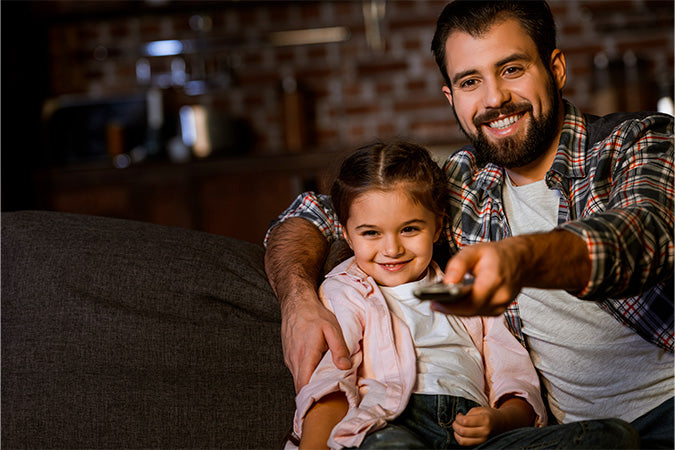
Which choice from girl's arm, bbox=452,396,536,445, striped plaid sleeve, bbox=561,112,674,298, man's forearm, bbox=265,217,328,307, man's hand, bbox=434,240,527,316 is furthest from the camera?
man's forearm, bbox=265,217,328,307

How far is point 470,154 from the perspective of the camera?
166cm

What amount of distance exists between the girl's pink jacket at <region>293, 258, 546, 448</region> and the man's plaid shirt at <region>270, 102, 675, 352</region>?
100mm

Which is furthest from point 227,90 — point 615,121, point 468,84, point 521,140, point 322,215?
point 615,121

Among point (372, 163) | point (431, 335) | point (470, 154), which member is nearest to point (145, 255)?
point (372, 163)

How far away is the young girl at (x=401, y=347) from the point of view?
4.00ft

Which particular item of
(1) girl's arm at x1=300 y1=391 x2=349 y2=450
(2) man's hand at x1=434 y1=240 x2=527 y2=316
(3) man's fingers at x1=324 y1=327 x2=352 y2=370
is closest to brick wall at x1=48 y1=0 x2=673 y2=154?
(3) man's fingers at x1=324 y1=327 x2=352 y2=370

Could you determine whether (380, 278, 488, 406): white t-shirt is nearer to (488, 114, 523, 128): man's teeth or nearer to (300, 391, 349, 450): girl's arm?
(300, 391, 349, 450): girl's arm

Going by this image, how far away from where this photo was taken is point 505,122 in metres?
1.53

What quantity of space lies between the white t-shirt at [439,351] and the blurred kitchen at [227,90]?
2419mm

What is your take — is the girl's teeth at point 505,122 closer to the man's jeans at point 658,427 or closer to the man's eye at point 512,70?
the man's eye at point 512,70

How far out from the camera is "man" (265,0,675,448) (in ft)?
3.59

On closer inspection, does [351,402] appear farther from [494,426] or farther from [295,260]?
[295,260]

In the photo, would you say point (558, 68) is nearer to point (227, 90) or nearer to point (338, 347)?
point (338, 347)

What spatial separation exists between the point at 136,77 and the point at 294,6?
1.05 meters
